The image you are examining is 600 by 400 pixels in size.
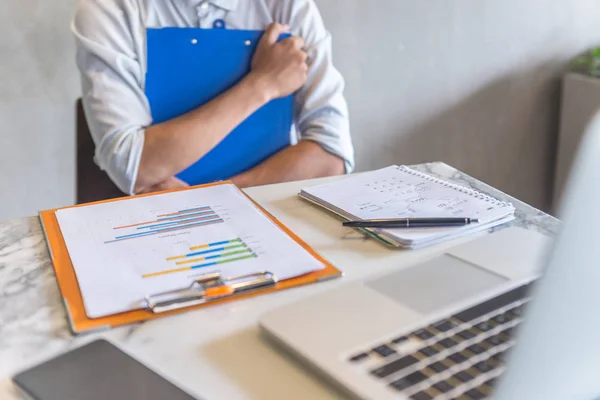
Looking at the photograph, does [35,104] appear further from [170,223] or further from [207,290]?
[207,290]

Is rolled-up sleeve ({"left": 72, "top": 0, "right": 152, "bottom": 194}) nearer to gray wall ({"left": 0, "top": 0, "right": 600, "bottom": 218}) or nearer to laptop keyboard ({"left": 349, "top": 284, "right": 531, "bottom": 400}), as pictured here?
gray wall ({"left": 0, "top": 0, "right": 600, "bottom": 218})

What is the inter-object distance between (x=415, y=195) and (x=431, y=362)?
439 millimetres

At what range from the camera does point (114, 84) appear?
1.19 metres

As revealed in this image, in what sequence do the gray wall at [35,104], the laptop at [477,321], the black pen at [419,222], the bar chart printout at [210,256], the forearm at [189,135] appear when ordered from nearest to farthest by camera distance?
the laptop at [477,321]
the bar chart printout at [210,256]
the black pen at [419,222]
the forearm at [189,135]
the gray wall at [35,104]

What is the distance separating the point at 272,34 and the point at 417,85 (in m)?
0.96

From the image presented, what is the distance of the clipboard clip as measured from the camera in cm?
62

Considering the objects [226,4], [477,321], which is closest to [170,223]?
[477,321]

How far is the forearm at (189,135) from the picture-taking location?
45.5 inches

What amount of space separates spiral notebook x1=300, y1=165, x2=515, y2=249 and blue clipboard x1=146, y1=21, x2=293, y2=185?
14.4 inches

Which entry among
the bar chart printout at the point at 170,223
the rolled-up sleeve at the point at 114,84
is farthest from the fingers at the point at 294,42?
the bar chart printout at the point at 170,223

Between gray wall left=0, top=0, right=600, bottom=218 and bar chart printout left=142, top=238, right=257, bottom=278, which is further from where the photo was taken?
gray wall left=0, top=0, right=600, bottom=218

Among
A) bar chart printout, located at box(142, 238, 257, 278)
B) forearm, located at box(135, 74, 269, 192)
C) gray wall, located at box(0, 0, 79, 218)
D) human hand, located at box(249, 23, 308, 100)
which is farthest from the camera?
gray wall, located at box(0, 0, 79, 218)

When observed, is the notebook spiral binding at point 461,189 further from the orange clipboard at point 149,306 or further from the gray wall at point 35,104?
the gray wall at point 35,104

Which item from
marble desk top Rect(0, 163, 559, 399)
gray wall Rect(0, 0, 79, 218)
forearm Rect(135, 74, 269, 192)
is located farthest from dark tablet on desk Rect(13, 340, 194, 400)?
gray wall Rect(0, 0, 79, 218)
